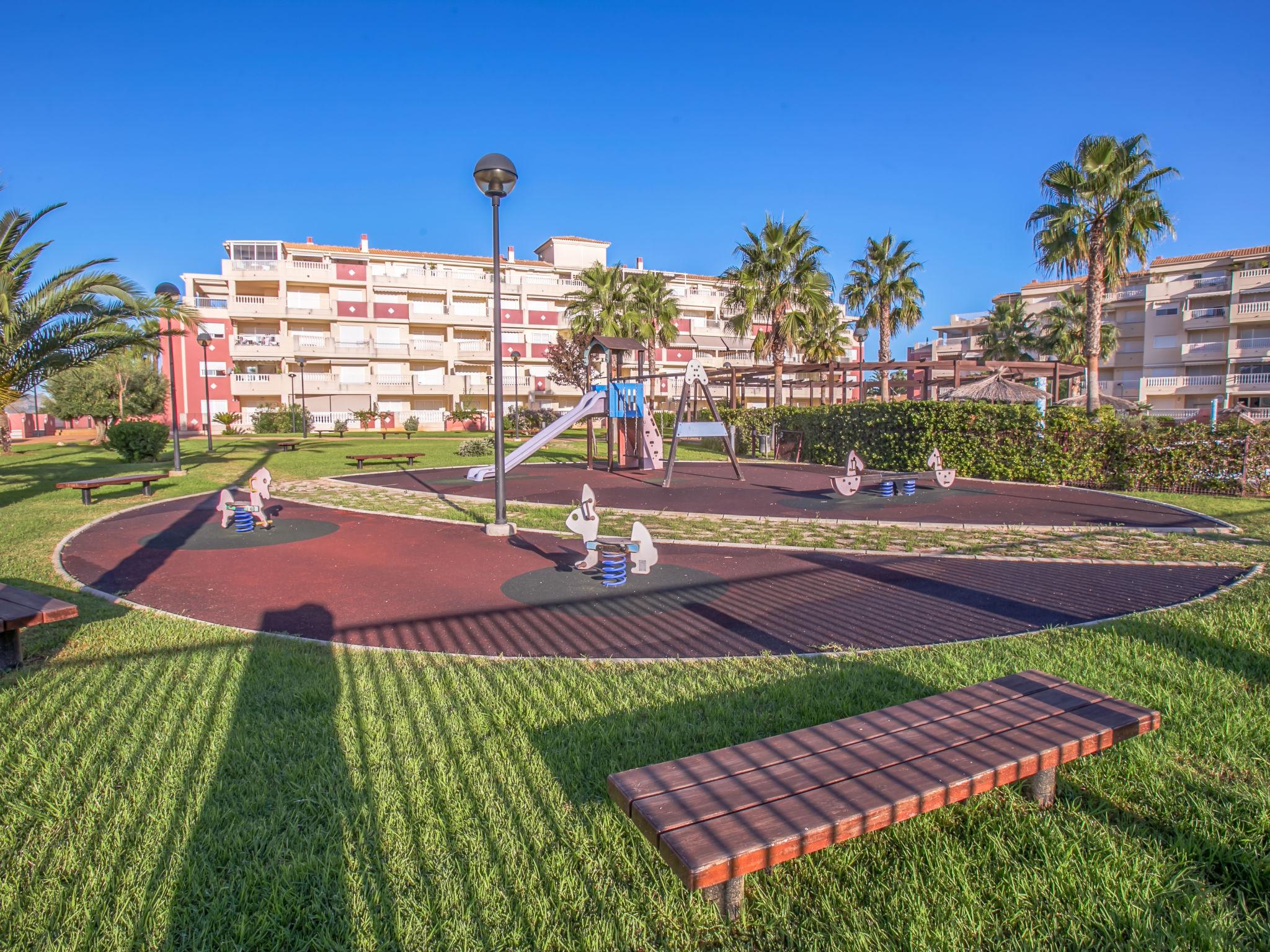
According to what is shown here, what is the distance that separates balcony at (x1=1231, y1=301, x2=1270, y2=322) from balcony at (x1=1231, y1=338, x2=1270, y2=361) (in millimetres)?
1245

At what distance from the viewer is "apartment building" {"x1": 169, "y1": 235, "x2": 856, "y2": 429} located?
1932 inches

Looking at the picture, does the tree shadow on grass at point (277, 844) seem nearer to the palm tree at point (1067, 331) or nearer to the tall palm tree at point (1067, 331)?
the palm tree at point (1067, 331)

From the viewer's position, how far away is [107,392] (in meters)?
39.1

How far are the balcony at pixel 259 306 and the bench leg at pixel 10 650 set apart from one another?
4994cm

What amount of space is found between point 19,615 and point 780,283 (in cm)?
2873

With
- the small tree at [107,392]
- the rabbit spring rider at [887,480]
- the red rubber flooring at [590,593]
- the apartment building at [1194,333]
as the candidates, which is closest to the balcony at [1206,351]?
the apartment building at [1194,333]

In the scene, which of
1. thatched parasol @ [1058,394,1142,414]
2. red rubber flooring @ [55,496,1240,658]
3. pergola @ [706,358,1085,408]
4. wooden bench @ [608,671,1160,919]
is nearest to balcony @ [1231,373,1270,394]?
thatched parasol @ [1058,394,1142,414]

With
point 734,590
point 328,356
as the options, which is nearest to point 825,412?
point 734,590

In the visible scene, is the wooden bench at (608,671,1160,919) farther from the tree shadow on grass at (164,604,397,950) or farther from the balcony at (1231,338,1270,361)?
the balcony at (1231,338,1270,361)

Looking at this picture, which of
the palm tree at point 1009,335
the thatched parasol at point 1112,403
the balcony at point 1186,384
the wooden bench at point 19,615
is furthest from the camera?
the balcony at point 1186,384

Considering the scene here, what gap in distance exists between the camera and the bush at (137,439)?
22.4 metres

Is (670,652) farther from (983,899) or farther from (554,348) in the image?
(554,348)

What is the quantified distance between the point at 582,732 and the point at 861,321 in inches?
1437

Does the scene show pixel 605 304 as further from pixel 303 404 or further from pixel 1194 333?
pixel 1194 333
